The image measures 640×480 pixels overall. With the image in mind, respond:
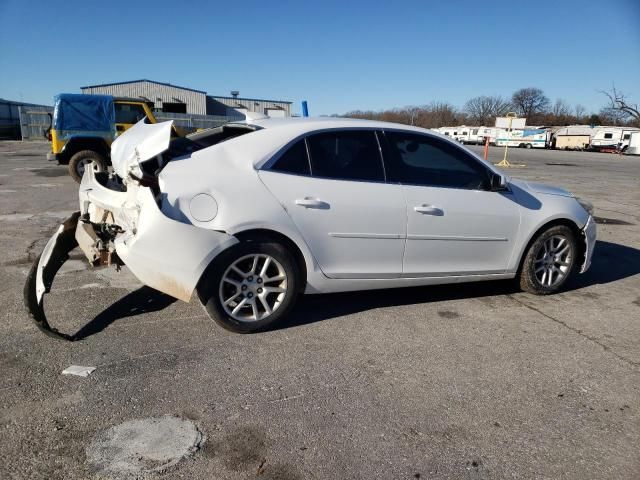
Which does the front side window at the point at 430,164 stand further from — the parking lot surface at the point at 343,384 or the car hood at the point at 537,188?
the parking lot surface at the point at 343,384

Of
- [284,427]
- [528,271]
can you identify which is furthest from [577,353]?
[284,427]

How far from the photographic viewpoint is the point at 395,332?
3.91 metres

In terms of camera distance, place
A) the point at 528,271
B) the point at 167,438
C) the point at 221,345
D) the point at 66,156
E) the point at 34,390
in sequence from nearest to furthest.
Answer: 1. the point at 167,438
2. the point at 34,390
3. the point at 221,345
4. the point at 528,271
5. the point at 66,156

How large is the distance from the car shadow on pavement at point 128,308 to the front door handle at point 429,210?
87.4 inches

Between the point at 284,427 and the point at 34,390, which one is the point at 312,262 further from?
the point at 34,390

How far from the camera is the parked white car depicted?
3459 millimetres

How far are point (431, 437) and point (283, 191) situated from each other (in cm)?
194

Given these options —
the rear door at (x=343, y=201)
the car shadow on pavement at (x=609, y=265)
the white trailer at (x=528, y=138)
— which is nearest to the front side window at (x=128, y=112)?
the rear door at (x=343, y=201)

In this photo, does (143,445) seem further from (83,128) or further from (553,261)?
(83,128)

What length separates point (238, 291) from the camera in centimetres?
366

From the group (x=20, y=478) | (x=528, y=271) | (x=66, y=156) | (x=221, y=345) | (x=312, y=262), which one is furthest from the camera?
(x=66, y=156)

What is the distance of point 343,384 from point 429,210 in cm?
170

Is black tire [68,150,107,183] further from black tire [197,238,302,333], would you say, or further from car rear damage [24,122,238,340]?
black tire [197,238,302,333]

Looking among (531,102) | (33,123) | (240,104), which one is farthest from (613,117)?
(33,123)
